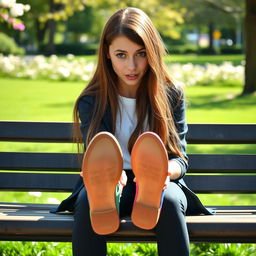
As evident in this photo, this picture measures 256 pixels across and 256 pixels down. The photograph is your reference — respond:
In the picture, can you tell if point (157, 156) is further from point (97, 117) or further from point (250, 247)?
point (250, 247)

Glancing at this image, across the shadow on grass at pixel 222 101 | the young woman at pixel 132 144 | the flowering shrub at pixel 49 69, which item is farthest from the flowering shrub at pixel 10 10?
the flowering shrub at pixel 49 69

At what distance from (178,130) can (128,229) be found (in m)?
0.71

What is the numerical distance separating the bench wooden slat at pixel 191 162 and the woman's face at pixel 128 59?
678 mm

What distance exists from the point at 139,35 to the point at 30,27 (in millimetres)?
51509

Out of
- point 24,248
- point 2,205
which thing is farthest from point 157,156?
point 24,248

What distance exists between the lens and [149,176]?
244 cm

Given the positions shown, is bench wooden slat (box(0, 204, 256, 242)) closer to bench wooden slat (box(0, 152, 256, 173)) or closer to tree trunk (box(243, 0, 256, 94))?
bench wooden slat (box(0, 152, 256, 173))

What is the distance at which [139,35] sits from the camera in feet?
9.41

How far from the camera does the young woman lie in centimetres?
242

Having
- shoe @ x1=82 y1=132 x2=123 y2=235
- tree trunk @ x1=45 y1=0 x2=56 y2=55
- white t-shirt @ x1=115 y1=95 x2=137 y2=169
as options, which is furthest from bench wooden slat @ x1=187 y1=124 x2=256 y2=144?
tree trunk @ x1=45 y1=0 x2=56 y2=55

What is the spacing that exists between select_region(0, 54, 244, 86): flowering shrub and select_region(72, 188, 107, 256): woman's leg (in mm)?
12723

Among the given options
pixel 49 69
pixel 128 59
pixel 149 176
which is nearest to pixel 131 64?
pixel 128 59

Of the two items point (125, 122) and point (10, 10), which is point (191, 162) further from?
point (10, 10)

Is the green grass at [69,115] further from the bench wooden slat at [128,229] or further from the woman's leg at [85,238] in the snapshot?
the woman's leg at [85,238]
